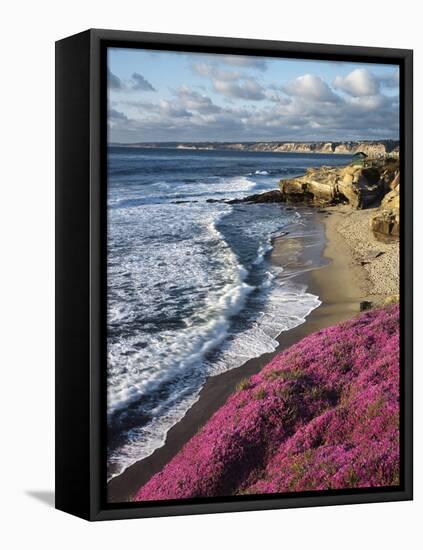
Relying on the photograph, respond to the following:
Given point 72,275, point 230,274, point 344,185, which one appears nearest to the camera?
point 72,275

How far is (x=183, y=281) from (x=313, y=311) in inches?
40.3

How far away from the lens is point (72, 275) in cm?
1001

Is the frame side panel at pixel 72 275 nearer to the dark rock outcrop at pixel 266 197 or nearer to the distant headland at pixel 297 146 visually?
the distant headland at pixel 297 146

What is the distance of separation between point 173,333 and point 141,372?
0.35 meters

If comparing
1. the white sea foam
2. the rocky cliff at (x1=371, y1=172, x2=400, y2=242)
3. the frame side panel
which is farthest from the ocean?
the rocky cliff at (x1=371, y1=172, x2=400, y2=242)

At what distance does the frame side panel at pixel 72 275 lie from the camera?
979 centimetres

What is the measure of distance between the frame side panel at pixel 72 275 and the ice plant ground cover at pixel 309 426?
551 mm

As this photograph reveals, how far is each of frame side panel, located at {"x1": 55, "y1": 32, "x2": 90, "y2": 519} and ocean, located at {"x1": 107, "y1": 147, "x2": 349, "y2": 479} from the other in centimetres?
17

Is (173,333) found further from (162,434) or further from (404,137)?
(404,137)

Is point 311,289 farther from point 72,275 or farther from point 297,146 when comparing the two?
point 72,275

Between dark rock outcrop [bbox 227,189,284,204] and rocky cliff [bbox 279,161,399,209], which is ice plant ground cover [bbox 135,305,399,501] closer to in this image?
rocky cliff [bbox 279,161,399,209]

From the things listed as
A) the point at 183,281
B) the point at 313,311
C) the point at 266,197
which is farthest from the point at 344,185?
the point at 183,281

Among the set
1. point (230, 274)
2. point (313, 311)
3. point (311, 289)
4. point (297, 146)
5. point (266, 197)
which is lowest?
point (313, 311)

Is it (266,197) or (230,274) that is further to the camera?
(266,197)
